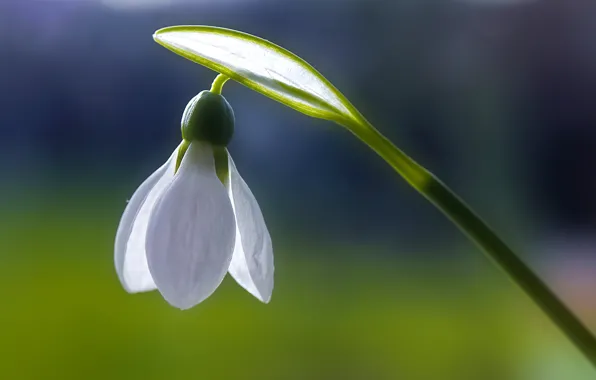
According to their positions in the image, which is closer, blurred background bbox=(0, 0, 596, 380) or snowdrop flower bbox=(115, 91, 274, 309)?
snowdrop flower bbox=(115, 91, 274, 309)

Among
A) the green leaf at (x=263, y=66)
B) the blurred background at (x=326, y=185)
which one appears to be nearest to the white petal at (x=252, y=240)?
the green leaf at (x=263, y=66)

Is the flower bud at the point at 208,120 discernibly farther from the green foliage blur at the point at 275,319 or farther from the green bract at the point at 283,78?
the green foliage blur at the point at 275,319

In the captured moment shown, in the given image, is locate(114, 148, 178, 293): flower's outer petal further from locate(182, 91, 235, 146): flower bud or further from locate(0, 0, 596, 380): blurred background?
locate(0, 0, 596, 380): blurred background

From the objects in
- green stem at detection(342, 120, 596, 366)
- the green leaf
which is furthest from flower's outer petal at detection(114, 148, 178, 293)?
green stem at detection(342, 120, 596, 366)

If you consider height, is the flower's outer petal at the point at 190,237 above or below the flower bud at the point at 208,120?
below

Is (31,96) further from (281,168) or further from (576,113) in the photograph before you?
(576,113)

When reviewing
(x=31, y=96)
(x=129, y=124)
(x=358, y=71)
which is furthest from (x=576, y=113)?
(x=31, y=96)
